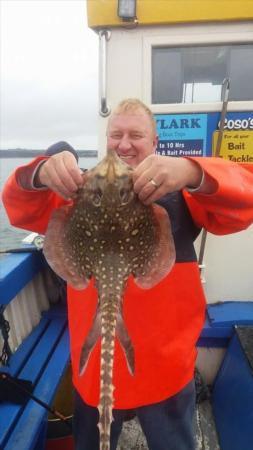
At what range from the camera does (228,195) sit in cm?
174

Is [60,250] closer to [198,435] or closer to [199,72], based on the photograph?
[198,435]

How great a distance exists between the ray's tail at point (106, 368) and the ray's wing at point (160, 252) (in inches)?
8.4

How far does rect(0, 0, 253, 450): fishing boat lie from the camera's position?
358 centimetres

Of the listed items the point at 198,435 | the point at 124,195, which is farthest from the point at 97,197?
the point at 198,435

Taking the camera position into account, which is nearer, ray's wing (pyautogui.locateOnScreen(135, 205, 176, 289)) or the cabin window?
ray's wing (pyautogui.locateOnScreen(135, 205, 176, 289))

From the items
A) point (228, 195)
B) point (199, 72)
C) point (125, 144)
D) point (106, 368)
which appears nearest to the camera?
point (106, 368)

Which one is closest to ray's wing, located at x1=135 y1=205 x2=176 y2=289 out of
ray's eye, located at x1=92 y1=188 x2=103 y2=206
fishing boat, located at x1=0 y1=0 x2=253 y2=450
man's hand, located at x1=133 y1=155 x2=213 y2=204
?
man's hand, located at x1=133 y1=155 x2=213 y2=204

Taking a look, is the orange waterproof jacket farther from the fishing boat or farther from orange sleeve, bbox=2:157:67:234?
the fishing boat

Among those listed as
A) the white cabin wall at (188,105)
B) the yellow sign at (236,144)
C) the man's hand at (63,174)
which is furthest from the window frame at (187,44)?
the man's hand at (63,174)

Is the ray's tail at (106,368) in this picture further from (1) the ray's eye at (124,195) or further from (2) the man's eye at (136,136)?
(2) the man's eye at (136,136)

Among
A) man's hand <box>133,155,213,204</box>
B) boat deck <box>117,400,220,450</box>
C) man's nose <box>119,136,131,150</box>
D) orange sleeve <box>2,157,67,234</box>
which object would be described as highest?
man's nose <box>119,136,131,150</box>

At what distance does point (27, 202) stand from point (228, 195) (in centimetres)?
104

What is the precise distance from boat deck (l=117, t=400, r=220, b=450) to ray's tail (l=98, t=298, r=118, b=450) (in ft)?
8.02

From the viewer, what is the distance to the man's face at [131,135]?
2107 mm
